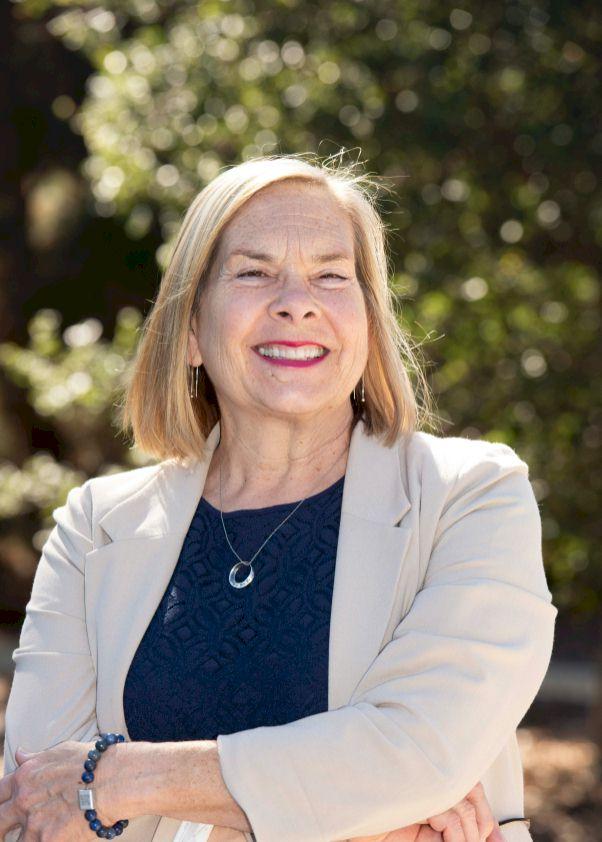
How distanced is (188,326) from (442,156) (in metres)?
2.64

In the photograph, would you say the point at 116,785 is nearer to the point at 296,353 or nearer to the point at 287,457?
the point at 287,457

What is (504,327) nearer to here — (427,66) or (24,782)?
(427,66)

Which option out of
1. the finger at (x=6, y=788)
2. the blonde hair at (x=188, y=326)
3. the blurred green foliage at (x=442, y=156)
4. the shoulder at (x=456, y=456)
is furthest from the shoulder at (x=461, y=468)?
the blurred green foliage at (x=442, y=156)

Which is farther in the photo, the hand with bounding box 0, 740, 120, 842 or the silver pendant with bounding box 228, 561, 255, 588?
the silver pendant with bounding box 228, 561, 255, 588

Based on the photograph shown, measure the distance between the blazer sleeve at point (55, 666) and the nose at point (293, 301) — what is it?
68cm

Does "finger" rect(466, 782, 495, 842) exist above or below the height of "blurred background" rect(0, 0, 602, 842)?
below

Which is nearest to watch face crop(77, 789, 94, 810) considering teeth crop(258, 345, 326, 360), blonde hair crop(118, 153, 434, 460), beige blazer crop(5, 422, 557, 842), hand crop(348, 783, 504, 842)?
beige blazer crop(5, 422, 557, 842)

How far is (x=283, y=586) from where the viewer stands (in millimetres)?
2781

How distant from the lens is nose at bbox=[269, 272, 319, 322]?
9.45 feet

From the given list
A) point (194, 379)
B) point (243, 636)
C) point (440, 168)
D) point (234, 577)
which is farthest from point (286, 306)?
point (440, 168)

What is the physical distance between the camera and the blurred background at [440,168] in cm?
538

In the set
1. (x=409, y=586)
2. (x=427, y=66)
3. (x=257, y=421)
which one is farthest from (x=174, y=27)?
(x=409, y=586)

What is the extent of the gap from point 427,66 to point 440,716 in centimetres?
352

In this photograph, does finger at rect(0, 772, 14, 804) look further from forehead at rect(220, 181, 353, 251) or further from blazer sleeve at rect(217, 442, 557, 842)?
forehead at rect(220, 181, 353, 251)
